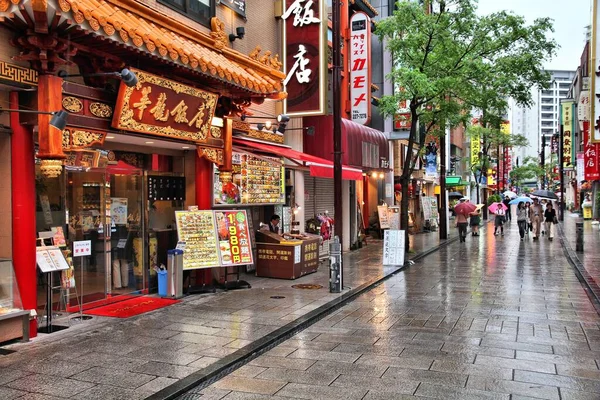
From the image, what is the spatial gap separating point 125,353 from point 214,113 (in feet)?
19.6

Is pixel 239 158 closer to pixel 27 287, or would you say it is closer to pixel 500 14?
pixel 27 287

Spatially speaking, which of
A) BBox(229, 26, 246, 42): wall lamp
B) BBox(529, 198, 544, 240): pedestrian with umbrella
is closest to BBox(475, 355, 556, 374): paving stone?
BBox(229, 26, 246, 42): wall lamp

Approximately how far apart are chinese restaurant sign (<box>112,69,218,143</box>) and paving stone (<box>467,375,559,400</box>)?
21.7 ft

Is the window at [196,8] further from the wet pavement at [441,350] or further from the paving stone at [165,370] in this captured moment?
the paving stone at [165,370]

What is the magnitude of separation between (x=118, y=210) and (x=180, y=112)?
258 centimetres

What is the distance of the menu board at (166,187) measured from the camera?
11398mm

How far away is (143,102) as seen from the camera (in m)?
8.96

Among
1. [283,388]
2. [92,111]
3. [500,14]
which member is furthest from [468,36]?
[283,388]

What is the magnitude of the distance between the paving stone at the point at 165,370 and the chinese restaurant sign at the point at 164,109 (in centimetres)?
411

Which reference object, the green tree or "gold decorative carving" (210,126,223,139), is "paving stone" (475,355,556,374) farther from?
the green tree

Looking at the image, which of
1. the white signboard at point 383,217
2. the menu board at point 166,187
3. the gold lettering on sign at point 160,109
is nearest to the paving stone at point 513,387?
the gold lettering on sign at point 160,109

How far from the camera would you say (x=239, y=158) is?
13.1 m

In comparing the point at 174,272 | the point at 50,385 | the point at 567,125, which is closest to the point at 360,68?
the point at 174,272

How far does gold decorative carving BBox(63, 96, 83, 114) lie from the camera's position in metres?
7.94
